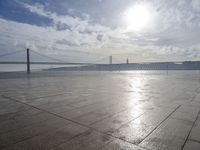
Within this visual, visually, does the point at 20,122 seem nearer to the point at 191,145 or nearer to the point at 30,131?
the point at 30,131

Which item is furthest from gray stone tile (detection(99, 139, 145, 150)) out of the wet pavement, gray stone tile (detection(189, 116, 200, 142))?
gray stone tile (detection(189, 116, 200, 142))

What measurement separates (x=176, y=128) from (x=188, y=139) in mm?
334

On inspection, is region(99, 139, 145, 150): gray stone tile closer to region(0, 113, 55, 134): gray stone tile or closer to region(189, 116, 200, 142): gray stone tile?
region(189, 116, 200, 142): gray stone tile

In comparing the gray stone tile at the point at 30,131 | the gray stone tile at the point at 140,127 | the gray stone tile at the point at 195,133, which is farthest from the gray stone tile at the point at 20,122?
the gray stone tile at the point at 195,133

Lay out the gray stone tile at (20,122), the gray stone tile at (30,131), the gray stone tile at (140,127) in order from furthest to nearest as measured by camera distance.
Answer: the gray stone tile at (20,122), the gray stone tile at (140,127), the gray stone tile at (30,131)

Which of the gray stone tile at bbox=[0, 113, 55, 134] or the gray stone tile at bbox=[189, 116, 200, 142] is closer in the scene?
the gray stone tile at bbox=[189, 116, 200, 142]

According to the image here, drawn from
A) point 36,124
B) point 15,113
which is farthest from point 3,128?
point 15,113

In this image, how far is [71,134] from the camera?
6.93 feet

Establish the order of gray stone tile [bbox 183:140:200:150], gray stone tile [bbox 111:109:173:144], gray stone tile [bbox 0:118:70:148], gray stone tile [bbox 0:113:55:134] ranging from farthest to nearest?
gray stone tile [bbox 0:113:55:134] → gray stone tile [bbox 111:109:173:144] → gray stone tile [bbox 0:118:70:148] → gray stone tile [bbox 183:140:200:150]

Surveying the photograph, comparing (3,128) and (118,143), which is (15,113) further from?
(118,143)

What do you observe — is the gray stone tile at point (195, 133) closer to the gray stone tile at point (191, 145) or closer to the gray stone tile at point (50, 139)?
the gray stone tile at point (191, 145)

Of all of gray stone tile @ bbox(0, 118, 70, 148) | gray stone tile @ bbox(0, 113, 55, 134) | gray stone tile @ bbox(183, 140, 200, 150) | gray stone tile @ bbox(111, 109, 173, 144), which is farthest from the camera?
gray stone tile @ bbox(0, 113, 55, 134)

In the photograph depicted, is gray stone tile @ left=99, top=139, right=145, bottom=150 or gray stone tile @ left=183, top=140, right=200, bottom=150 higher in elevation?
gray stone tile @ left=183, top=140, right=200, bottom=150

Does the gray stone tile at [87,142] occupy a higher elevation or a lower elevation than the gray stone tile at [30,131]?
lower
